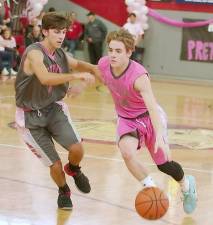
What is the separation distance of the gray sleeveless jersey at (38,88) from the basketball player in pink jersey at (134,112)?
406mm

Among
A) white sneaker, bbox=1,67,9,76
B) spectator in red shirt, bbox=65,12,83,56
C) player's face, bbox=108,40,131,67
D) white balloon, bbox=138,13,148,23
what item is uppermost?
player's face, bbox=108,40,131,67

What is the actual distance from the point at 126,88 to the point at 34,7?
1599cm

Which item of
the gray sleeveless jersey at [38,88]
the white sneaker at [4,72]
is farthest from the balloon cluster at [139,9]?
the gray sleeveless jersey at [38,88]

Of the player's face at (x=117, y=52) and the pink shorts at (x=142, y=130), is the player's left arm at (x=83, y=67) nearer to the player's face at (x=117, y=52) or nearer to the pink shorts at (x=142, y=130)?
the player's face at (x=117, y=52)

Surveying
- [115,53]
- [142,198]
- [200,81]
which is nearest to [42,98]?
[115,53]

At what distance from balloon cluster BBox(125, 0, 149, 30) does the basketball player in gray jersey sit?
1548 cm

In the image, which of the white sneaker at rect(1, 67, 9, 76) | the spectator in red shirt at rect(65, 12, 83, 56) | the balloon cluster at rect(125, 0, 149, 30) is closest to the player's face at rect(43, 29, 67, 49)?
the white sneaker at rect(1, 67, 9, 76)

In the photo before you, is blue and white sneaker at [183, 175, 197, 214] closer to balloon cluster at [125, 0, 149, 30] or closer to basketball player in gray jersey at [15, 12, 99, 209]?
basketball player in gray jersey at [15, 12, 99, 209]

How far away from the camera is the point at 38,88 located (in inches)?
283

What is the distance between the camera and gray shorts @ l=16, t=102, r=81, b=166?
7246 millimetres

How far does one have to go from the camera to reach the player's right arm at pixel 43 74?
6645mm

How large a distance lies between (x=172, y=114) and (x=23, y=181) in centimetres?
686

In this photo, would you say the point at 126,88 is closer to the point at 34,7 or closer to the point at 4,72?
the point at 4,72

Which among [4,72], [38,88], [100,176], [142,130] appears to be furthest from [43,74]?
[4,72]
